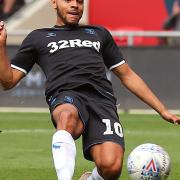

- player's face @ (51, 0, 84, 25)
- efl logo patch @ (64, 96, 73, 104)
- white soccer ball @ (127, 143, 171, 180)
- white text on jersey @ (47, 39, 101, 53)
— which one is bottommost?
white soccer ball @ (127, 143, 171, 180)

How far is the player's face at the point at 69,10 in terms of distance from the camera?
7809mm

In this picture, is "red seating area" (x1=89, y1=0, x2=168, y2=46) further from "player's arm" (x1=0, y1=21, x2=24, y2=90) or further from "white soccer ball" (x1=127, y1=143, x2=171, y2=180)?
"player's arm" (x1=0, y1=21, x2=24, y2=90)

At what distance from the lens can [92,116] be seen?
761 centimetres

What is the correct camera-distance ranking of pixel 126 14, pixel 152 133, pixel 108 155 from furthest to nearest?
pixel 126 14
pixel 152 133
pixel 108 155

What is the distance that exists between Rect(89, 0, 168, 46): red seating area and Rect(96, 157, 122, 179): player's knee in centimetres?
1902

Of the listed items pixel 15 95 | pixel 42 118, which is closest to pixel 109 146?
pixel 42 118

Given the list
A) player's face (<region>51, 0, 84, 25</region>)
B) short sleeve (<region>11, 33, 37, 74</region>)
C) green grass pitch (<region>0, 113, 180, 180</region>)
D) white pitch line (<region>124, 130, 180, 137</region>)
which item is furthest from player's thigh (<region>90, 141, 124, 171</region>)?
white pitch line (<region>124, 130, 180, 137</region>)

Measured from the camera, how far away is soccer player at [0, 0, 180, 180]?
7.35m

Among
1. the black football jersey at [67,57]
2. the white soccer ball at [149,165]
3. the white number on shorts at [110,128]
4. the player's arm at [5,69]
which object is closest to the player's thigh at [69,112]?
the black football jersey at [67,57]

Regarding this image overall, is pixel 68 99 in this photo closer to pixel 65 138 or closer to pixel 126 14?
pixel 65 138

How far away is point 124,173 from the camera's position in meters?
9.60

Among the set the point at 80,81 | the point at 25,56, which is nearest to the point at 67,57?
the point at 80,81

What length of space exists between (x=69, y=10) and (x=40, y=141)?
16.2ft

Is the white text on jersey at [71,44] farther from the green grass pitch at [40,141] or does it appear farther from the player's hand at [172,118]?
the green grass pitch at [40,141]
